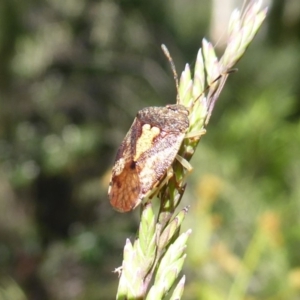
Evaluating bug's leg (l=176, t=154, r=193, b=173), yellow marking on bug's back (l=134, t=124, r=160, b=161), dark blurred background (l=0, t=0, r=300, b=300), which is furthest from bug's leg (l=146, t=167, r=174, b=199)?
dark blurred background (l=0, t=0, r=300, b=300)

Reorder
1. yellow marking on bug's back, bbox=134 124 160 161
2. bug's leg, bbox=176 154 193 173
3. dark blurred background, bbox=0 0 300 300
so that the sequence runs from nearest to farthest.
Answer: bug's leg, bbox=176 154 193 173 → yellow marking on bug's back, bbox=134 124 160 161 → dark blurred background, bbox=0 0 300 300

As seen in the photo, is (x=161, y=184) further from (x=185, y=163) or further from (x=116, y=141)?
(x=116, y=141)

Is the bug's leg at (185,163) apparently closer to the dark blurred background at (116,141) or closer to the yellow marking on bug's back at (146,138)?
the yellow marking on bug's back at (146,138)

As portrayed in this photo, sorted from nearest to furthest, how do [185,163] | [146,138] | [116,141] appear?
[185,163], [146,138], [116,141]

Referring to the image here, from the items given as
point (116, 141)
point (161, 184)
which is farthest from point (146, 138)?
point (116, 141)

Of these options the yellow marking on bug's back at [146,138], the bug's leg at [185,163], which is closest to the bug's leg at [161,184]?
the bug's leg at [185,163]

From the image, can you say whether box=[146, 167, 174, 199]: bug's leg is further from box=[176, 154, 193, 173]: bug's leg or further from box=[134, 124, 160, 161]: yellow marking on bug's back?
box=[134, 124, 160, 161]: yellow marking on bug's back

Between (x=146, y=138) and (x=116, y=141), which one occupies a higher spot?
(x=116, y=141)
